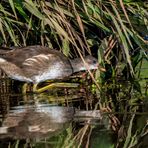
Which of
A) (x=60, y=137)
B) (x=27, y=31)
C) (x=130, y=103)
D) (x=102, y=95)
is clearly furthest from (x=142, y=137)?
(x=27, y=31)

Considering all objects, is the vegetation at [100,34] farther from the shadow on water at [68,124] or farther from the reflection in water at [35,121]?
the reflection in water at [35,121]

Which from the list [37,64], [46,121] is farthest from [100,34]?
[46,121]

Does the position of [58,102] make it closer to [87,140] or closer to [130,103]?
[130,103]

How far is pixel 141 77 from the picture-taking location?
8062 mm

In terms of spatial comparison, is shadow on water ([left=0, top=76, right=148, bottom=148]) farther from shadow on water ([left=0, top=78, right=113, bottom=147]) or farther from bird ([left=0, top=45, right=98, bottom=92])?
bird ([left=0, top=45, right=98, bottom=92])

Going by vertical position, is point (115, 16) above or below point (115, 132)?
above

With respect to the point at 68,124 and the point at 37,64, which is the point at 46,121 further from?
the point at 37,64

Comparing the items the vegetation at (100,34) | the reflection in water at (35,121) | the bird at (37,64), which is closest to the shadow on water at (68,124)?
the reflection in water at (35,121)

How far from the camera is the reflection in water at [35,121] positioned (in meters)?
5.26

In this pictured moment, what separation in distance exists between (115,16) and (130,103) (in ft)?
3.73

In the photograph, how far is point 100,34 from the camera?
8.35 meters

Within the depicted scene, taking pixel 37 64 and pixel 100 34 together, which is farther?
pixel 100 34

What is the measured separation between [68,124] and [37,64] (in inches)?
104

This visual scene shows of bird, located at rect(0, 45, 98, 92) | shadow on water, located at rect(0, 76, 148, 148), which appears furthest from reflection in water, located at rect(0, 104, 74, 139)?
bird, located at rect(0, 45, 98, 92)
